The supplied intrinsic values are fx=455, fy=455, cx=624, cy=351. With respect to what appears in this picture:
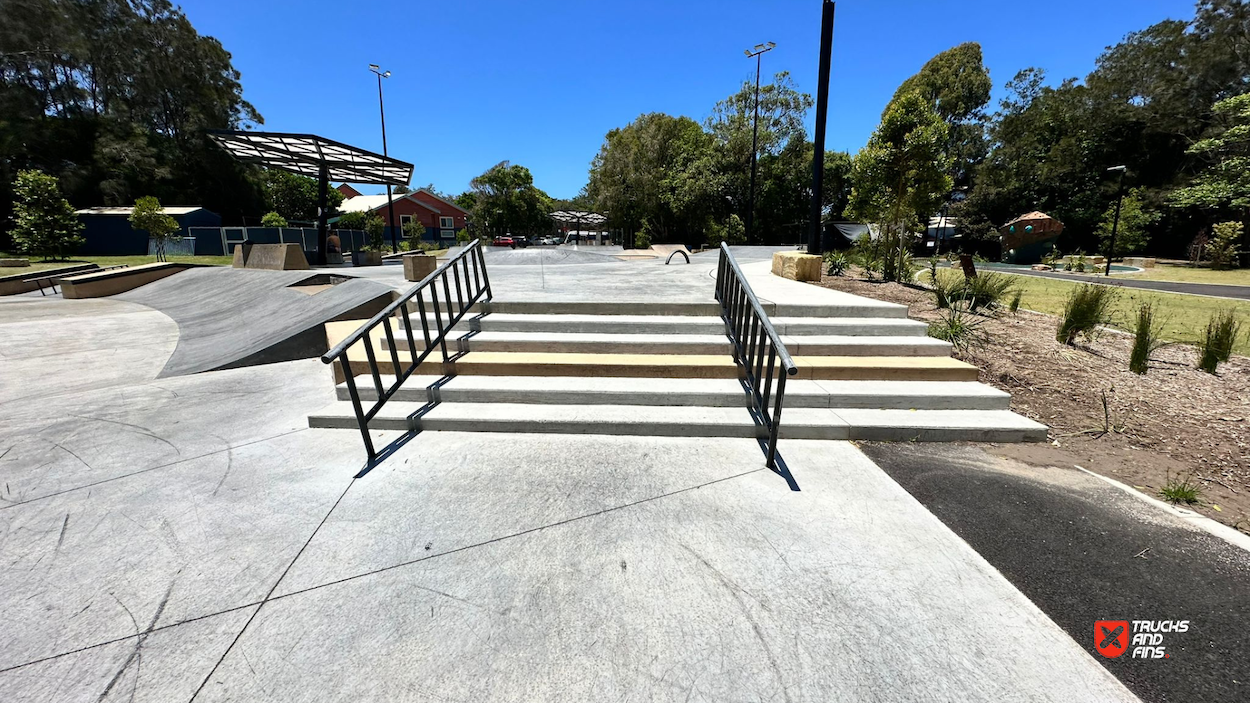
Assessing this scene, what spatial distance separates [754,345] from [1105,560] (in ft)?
8.27

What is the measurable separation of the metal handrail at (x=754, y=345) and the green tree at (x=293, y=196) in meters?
54.8

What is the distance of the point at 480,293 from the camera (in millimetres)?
5992

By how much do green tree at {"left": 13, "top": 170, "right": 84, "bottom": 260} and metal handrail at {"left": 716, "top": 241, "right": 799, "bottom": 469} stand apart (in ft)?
101

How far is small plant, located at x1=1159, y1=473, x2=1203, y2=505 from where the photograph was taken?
9.95 ft

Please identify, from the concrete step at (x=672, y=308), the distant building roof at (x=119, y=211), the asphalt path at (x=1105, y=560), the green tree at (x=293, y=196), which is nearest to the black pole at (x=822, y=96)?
the concrete step at (x=672, y=308)

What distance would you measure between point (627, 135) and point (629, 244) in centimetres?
988

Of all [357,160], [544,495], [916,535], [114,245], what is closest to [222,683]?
[544,495]

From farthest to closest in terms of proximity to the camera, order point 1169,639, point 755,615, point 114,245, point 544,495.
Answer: point 114,245, point 544,495, point 755,615, point 1169,639

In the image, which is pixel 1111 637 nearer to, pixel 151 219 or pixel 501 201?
pixel 151 219

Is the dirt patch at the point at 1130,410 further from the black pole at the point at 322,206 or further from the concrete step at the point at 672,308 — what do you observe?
the black pole at the point at 322,206

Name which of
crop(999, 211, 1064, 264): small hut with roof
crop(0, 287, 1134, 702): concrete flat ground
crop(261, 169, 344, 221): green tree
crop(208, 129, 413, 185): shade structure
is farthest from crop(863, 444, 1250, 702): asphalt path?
crop(261, 169, 344, 221): green tree

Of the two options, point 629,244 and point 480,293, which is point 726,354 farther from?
point 629,244

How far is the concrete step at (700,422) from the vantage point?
3936 mm

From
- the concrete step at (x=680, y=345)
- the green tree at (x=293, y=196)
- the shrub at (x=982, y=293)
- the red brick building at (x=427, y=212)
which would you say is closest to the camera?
the concrete step at (x=680, y=345)
